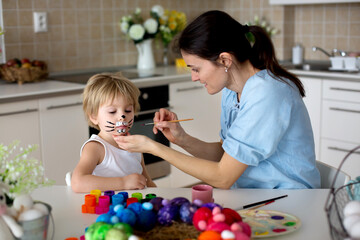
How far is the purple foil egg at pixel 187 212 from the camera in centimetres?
117

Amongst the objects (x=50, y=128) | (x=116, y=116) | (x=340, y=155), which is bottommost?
(x=340, y=155)

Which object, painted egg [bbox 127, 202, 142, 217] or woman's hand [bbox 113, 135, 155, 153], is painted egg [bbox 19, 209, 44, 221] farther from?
woman's hand [bbox 113, 135, 155, 153]

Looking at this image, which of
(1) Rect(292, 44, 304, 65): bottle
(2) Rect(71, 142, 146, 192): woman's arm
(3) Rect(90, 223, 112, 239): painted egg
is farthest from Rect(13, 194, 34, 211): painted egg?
(1) Rect(292, 44, 304, 65): bottle

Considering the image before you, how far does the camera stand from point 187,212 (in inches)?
46.3

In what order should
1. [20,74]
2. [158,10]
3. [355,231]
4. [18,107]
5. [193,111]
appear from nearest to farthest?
[355,231], [18,107], [20,74], [193,111], [158,10]

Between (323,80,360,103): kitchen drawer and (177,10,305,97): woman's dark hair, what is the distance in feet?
6.61

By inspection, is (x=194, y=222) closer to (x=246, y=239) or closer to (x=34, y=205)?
(x=246, y=239)

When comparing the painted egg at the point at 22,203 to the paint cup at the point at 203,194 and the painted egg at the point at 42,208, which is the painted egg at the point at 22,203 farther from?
the paint cup at the point at 203,194

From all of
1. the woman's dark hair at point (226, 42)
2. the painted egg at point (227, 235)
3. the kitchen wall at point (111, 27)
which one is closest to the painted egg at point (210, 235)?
the painted egg at point (227, 235)

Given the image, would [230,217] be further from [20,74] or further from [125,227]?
[20,74]

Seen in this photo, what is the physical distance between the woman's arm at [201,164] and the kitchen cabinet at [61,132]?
135cm

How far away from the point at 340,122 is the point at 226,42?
2.32m

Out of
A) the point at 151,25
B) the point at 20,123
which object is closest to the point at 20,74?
the point at 20,123

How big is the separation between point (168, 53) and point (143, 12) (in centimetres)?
45
